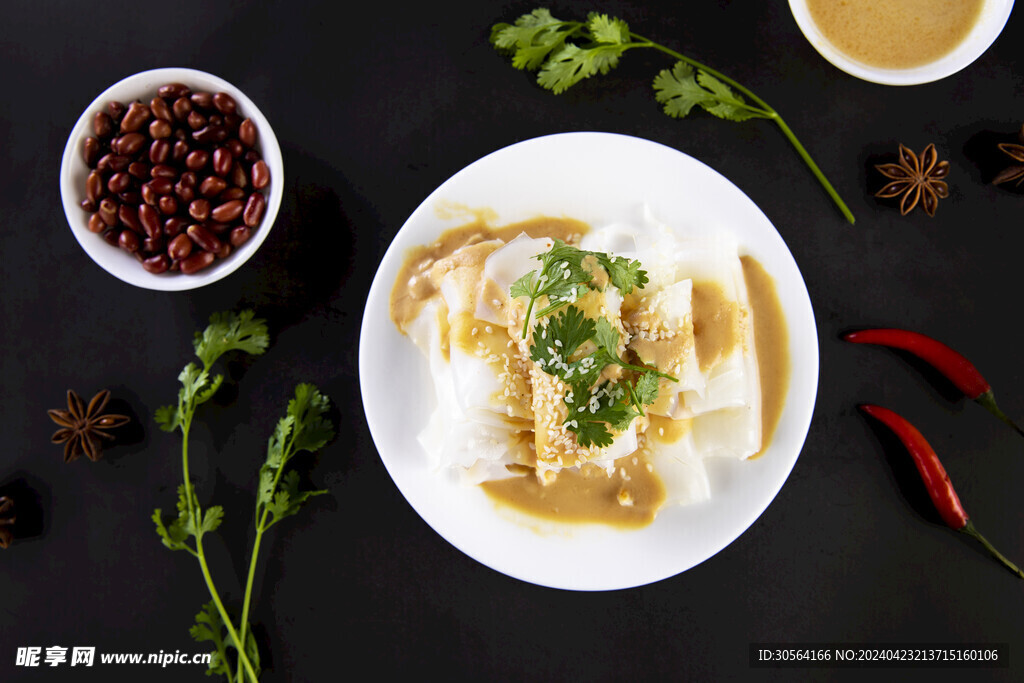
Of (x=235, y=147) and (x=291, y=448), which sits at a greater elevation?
(x=235, y=147)

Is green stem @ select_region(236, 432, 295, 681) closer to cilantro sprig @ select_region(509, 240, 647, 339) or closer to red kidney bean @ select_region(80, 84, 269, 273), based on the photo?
red kidney bean @ select_region(80, 84, 269, 273)

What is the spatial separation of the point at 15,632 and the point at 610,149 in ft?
10.6

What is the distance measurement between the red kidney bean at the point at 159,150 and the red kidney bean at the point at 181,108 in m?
0.11

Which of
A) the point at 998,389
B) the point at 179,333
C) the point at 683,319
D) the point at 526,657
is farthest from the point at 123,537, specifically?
the point at 998,389

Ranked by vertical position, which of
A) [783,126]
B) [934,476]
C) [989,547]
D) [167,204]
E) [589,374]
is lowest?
[989,547]

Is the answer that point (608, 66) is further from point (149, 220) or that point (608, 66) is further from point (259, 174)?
point (149, 220)

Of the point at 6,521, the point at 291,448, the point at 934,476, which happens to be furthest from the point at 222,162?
the point at 934,476

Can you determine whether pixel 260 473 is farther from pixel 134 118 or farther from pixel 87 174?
pixel 134 118

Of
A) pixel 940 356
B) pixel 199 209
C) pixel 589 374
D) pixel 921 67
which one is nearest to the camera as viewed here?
pixel 589 374

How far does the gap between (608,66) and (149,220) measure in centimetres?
194

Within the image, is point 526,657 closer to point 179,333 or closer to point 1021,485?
point 179,333

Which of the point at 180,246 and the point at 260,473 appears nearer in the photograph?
the point at 180,246

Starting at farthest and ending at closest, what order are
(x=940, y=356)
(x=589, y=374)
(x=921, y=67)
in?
1. (x=940, y=356)
2. (x=921, y=67)
3. (x=589, y=374)

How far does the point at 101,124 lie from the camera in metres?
2.37
